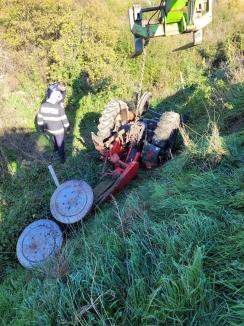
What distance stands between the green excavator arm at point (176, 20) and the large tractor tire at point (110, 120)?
1.89m

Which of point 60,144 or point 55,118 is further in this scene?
point 60,144

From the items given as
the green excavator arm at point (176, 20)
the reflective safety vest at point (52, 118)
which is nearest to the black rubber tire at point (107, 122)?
the reflective safety vest at point (52, 118)

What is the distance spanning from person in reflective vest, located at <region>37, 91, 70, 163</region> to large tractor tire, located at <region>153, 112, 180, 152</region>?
7.58 ft

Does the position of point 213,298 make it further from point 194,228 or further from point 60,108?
point 60,108

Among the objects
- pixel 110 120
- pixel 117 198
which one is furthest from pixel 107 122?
pixel 117 198

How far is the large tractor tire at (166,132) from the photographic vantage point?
231 inches

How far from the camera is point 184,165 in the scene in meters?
4.79

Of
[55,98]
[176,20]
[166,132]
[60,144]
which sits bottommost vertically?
[60,144]

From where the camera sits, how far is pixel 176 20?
14.5ft

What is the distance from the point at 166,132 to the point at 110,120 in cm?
132

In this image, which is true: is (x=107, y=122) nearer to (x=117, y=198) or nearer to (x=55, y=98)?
(x=55, y=98)

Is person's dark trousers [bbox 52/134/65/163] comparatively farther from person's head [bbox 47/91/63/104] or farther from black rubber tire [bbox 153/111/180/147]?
black rubber tire [bbox 153/111/180/147]

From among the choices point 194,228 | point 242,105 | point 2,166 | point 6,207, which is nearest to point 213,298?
point 194,228

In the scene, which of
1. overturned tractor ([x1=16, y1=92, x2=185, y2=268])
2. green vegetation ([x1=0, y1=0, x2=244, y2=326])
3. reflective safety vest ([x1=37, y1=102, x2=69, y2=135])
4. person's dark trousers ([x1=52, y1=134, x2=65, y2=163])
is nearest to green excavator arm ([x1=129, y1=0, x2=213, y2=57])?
green vegetation ([x1=0, y1=0, x2=244, y2=326])
